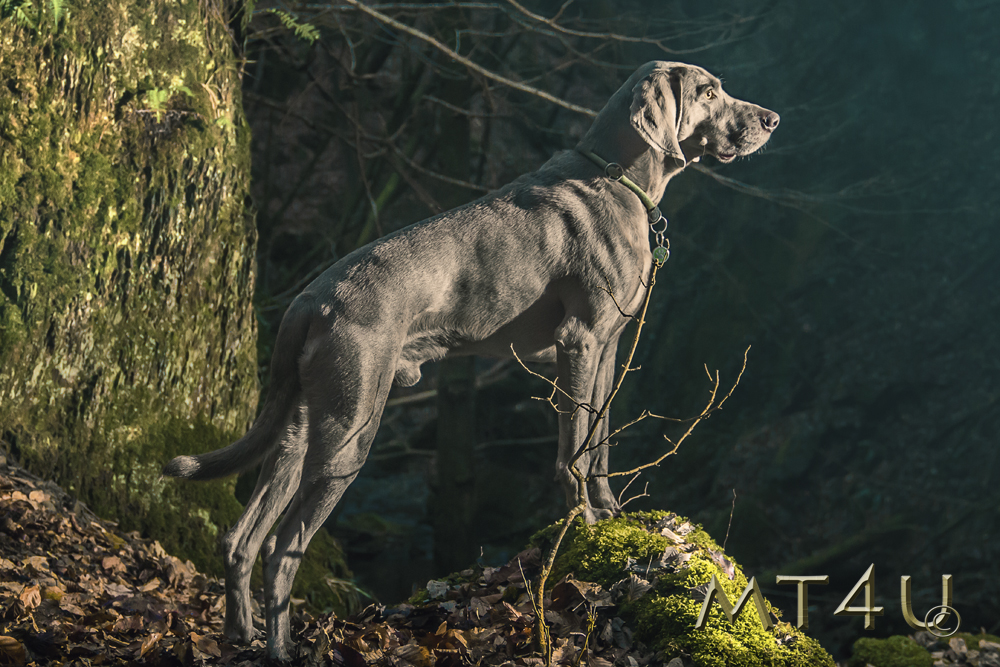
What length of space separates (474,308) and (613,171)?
1106 mm

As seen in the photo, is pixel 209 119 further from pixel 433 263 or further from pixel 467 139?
pixel 467 139

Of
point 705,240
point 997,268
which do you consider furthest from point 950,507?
point 705,240

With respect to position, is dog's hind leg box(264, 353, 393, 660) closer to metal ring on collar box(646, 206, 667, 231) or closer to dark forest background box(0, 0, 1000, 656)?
metal ring on collar box(646, 206, 667, 231)

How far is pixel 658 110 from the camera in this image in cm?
425

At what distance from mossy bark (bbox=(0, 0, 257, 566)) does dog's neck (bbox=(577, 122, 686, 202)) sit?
3.01 metres

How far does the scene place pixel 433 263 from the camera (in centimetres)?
396

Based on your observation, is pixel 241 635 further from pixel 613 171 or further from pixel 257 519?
pixel 613 171

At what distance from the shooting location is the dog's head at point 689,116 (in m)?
4.25

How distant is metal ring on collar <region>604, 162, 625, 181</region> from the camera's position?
435cm

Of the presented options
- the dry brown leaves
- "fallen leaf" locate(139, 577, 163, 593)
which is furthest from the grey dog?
"fallen leaf" locate(139, 577, 163, 593)

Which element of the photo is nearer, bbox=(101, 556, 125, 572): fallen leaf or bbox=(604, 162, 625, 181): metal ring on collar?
bbox=(604, 162, 625, 181): metal ring on collar

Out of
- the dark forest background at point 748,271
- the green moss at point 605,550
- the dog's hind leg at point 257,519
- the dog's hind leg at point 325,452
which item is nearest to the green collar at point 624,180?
the green moss at point 605,550

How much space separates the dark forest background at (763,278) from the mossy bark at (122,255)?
476 centimetres

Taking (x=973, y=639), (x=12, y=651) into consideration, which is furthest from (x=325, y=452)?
(x=973, y=639)
